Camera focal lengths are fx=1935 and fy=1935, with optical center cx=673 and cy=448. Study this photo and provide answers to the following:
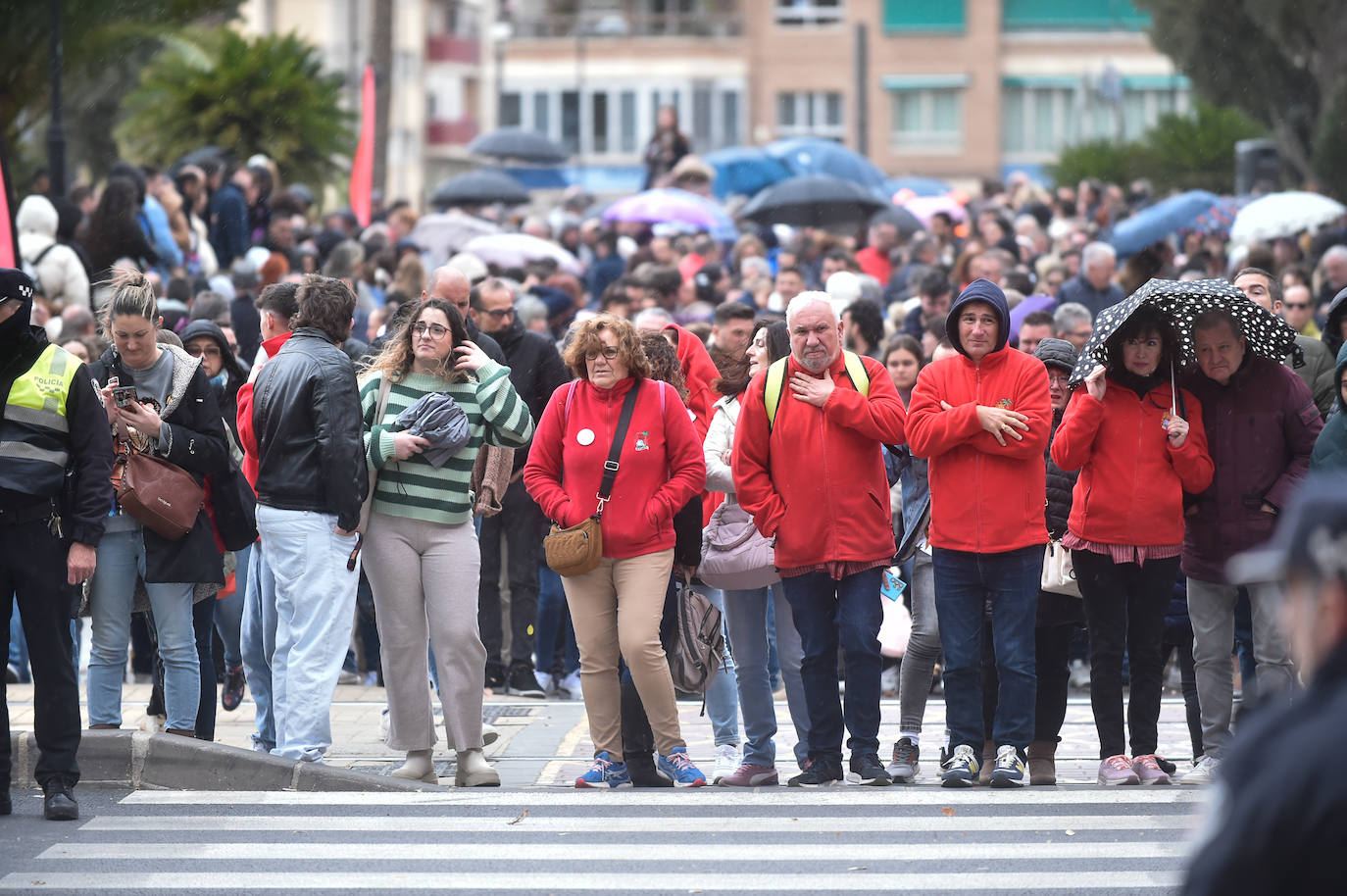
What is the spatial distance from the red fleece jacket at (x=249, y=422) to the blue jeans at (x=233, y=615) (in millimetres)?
740

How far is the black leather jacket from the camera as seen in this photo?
8.39 meters

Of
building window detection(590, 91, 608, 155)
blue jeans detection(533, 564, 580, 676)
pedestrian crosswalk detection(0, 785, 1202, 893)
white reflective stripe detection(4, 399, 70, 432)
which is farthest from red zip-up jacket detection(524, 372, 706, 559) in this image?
building window detection(590, 91, 608, 155)

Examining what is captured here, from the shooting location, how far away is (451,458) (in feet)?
28.0

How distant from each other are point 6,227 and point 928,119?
188 ft

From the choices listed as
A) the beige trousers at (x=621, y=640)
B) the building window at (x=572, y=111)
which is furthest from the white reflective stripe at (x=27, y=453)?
the building window at (x=572, y=111)

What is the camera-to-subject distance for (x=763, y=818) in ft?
25.3

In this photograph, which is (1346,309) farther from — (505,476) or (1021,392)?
(505,476)

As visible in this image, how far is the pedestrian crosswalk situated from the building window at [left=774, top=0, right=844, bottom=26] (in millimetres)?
59912

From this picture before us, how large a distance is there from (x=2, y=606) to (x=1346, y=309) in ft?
19.9

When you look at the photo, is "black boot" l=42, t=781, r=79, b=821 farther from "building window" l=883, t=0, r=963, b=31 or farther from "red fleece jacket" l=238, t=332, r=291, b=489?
"building window" l=883, t=0, r=963, b=31

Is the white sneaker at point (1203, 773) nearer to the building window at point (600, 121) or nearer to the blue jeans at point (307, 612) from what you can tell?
the blue jeans at point (307, 612)

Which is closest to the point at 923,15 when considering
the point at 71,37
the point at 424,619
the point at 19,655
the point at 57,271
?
the point at 71,37

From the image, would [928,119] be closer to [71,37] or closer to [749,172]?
[749,172]

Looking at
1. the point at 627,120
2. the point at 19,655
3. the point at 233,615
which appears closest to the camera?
the point at 233,615
